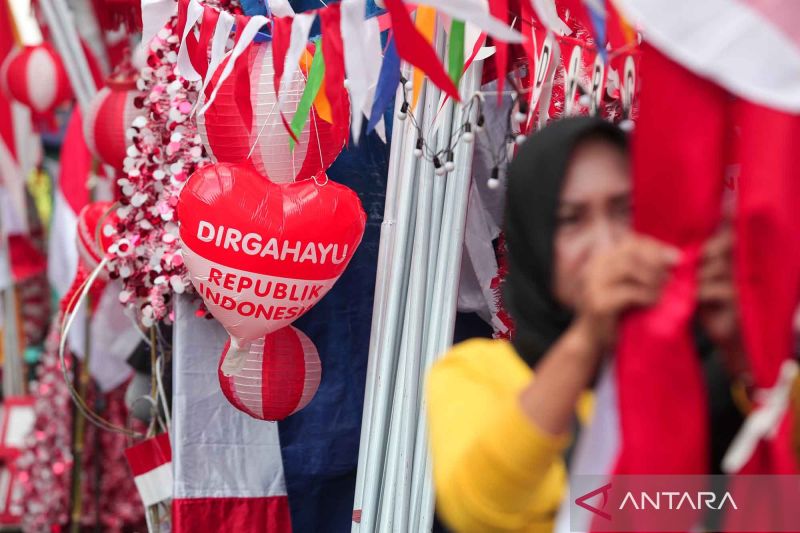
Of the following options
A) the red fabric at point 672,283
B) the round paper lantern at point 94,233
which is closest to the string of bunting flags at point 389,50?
the red fabric at point 672,283

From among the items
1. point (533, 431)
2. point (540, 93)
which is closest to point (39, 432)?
point (540, 93)

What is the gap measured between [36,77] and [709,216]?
16.6 feet

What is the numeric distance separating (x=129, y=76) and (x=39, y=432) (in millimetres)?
2027

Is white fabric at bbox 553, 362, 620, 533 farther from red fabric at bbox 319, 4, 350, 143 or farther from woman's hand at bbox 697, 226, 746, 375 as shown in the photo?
red fabric at bbox 319, 4, 350, 143

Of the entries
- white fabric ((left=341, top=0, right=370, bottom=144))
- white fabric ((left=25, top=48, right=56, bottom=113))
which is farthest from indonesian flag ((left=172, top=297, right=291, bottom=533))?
white fabric ((left=25, top=48, right=56, bottom=113))

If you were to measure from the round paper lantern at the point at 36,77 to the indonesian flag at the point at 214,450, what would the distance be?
2704 millimetres

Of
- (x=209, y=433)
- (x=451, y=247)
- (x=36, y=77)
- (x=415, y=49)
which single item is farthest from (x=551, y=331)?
(x=36, y=77)

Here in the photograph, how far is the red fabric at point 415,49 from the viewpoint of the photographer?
1.95 metres

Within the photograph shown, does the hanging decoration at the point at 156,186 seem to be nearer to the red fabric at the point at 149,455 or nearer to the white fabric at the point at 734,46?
the red fabric at the point at 149,455

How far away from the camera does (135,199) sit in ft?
11.6

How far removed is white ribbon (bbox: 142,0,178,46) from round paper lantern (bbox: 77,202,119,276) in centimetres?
105

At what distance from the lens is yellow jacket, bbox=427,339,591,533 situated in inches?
50.4

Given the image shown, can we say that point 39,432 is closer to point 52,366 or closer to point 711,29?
point 52,366

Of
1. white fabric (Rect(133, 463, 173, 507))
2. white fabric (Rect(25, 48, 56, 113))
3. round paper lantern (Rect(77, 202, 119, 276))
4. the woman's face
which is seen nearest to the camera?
the woman's face
